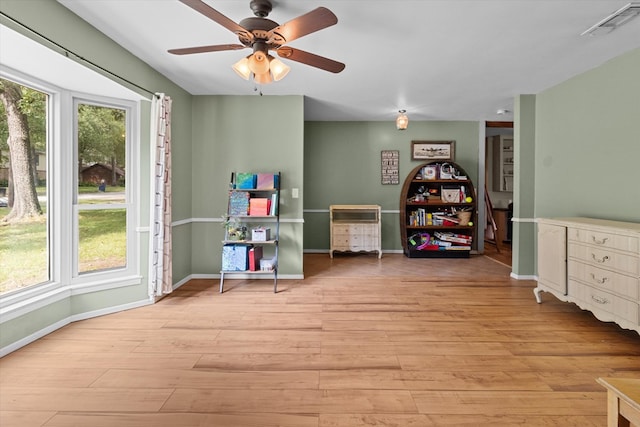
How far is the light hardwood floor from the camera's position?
1808 millimetres

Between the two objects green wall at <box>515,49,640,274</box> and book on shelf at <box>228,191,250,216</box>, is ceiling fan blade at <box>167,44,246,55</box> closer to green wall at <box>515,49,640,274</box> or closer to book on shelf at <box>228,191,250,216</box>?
book on shelf at <box>228,191,250,216</box>

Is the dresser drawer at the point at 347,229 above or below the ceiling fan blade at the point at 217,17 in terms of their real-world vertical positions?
below

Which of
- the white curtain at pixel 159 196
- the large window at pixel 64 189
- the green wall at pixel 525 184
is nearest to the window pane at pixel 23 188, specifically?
the large window at pixel 64 189

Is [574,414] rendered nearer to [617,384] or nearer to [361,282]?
[617,384]

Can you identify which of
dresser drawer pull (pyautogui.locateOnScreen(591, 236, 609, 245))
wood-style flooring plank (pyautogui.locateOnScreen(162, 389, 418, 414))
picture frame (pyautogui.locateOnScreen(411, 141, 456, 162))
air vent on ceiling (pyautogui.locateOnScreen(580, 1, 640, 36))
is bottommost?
wood-style flooring plank (pyautogui.locateOnScreen(162, 389, 418, 414))

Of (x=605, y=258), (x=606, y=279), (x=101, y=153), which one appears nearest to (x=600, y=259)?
(x=605, y=258)

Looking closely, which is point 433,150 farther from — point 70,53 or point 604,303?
point 70,53

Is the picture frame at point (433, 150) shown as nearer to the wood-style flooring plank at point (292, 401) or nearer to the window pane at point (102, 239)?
the window pane at point (102, 239)

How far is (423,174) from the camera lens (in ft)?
20.0

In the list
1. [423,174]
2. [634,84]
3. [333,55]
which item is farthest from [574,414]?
[423,174]

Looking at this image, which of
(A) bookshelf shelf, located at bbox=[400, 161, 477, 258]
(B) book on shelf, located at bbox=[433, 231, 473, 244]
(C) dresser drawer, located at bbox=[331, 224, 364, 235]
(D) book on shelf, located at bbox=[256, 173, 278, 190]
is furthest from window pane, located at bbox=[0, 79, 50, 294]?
(B) book on shelf, located at bbox=[433, 231, 473, 244]

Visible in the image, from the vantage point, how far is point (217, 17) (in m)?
2.03

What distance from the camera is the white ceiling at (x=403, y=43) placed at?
2.42 meters

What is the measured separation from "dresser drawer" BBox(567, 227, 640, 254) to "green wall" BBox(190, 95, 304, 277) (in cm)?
301
